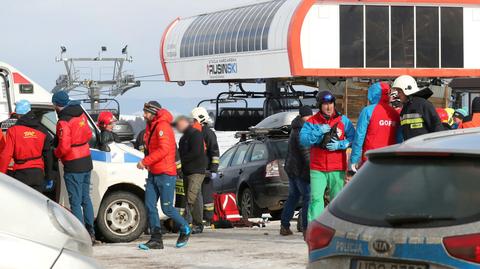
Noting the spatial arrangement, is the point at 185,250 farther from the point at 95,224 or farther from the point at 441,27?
the point at 441,27

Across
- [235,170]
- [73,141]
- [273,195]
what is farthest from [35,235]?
[235,170]

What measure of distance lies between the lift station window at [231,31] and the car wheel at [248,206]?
3808 cm

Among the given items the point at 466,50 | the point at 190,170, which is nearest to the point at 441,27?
the point at 466,50

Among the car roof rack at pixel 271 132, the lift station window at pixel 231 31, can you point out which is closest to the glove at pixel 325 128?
the car roof rack at pixel 271 132

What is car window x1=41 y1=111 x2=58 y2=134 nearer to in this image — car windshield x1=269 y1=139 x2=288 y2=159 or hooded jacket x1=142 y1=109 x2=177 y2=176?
hooded jacket x1=142 y1=109 x2=177 y2=176

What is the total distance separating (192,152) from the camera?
50.5ft

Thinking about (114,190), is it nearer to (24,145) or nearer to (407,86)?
(24,145)

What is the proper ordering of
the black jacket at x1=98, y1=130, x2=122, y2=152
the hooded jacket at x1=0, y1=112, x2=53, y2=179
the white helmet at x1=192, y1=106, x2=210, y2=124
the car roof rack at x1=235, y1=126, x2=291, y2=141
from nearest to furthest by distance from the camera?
1. the hooded jacket at x1=0, y1=112, x2=53, y2=179
2. the black jacket at x1=98, y1=130, x2=122, y2=152
3. the white helmet at x1=192, y1=106, x2=210, y2=124
4. the car roof rack at x1=235, y1=126, x2=291, y2=141

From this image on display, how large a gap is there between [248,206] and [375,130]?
8.76 metres

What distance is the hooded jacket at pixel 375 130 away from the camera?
39.1 feet

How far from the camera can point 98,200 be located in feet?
48.4

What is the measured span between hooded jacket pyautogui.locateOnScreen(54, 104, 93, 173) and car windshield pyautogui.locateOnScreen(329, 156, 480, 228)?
7885 millimetres

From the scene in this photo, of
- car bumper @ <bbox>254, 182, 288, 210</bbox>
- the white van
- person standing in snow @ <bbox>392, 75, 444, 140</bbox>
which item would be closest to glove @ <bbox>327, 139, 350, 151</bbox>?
person standing in snow @ <bbox>392, 75, 444, 140</bbox>

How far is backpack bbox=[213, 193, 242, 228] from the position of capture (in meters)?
18.4
